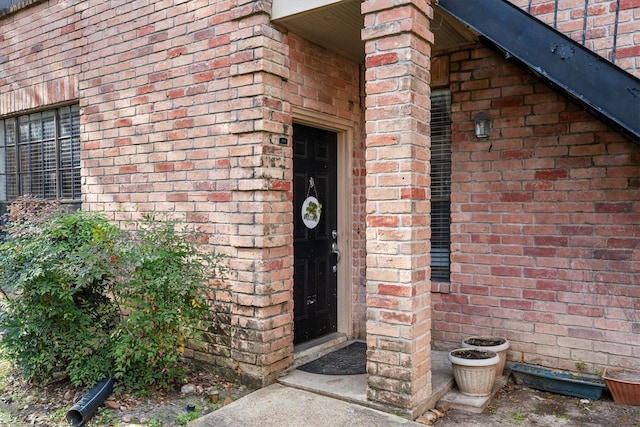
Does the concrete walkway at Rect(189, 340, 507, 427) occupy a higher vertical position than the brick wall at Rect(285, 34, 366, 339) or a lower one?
lower

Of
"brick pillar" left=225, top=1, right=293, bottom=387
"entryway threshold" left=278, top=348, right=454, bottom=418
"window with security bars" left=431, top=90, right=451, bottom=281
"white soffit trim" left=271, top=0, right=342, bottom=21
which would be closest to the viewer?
"entryway threshold" left=278, top=348, right=454, bottom=418

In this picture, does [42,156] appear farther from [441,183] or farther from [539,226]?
[539,226]

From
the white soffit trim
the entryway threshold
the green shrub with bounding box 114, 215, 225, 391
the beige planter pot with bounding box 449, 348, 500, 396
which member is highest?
the white soffit trim

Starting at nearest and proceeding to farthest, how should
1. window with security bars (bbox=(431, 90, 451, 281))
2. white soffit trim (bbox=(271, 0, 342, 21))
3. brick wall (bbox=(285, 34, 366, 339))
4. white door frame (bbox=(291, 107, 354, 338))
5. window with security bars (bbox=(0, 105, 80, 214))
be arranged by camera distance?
1. white soffit trim (bbox=(271, 0, 342, 21))
2. brick wall (bbox=(285, 34, 366, 339))
3. window with security bars (bbox=(431, 90, 451, 281))
4. white door frame (bbox=(291, 107, 354, 338))
5. window with security bars (bbox=(0, 105, 80, 214))

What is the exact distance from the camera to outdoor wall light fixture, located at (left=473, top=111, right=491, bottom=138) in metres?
4.26

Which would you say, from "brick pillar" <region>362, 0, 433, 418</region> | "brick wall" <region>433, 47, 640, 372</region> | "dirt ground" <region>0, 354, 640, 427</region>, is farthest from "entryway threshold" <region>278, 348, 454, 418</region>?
"brick wall" <region>433, 47, 640, 372</region>

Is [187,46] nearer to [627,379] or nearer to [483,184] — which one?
[483,184]

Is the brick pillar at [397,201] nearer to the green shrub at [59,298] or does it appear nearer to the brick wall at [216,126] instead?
the brick wall at [216,126]

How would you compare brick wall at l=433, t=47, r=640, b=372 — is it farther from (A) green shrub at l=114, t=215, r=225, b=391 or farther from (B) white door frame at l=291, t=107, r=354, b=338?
(A) green shrub at l=114, t=215, r=225, b=391

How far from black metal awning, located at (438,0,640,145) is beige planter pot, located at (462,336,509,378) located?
6.30 ft

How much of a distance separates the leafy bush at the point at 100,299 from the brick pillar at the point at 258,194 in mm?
324

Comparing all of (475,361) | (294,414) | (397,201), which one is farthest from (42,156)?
(475,361)

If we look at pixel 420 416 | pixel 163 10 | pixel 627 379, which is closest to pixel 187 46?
pixel 163 10

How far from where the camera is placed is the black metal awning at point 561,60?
2840mm
